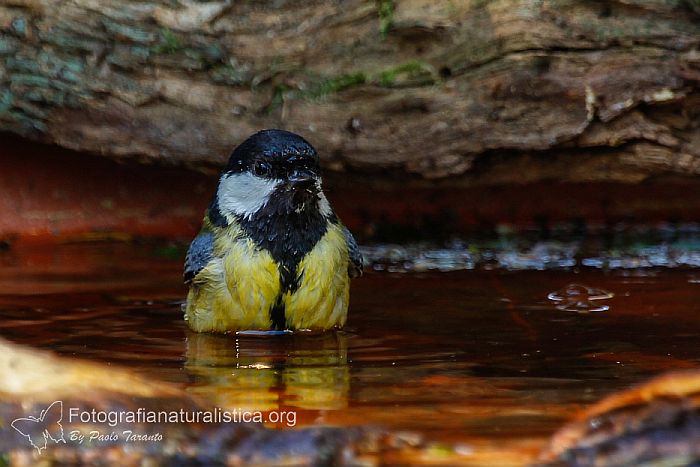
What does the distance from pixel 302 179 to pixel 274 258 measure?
1.05 ft

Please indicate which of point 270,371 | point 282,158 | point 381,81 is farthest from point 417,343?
point 381,81

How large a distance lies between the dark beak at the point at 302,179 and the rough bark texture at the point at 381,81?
3.90 ft

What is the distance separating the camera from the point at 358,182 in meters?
5.71

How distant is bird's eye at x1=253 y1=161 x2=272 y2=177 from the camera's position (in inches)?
168

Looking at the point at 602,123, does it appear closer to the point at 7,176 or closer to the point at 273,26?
the point at 273,26

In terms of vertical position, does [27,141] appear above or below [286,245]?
above

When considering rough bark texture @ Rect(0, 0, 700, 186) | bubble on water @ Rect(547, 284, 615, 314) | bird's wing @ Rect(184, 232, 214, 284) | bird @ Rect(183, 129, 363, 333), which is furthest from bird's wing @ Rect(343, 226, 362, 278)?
rough bark texture @ Rect(0, 0, 700, 186)

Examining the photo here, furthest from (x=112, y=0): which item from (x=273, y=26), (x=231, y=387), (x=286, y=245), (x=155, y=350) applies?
(x=231, y=387)

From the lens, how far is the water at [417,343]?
9.37ft

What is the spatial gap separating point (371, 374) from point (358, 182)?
2.39 meters

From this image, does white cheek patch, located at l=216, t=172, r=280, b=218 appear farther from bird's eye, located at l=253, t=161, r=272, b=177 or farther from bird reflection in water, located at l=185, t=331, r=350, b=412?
bird reflection in water, located at l=185, t=331, r=350, b=412

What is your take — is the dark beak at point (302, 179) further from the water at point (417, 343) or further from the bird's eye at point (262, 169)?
the water at point (417, 343)

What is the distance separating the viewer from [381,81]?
17.1 feet

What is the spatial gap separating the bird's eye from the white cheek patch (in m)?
0.02
